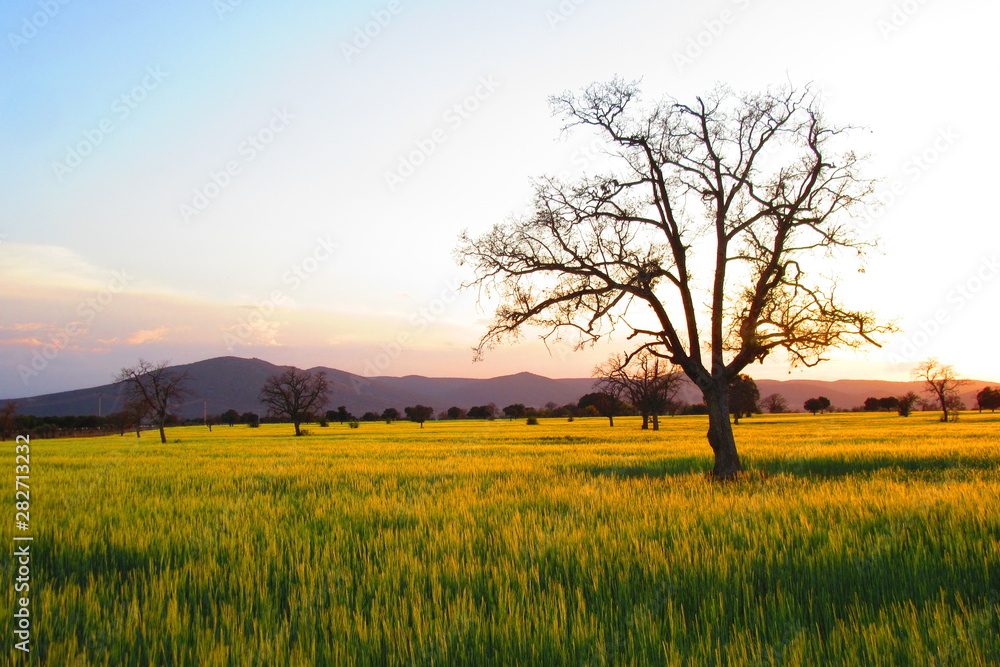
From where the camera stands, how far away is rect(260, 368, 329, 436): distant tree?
208 ft

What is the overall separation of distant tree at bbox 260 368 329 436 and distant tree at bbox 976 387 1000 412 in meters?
128

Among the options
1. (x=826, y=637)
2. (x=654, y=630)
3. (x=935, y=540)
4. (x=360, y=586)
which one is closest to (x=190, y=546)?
(x=360, y=586)

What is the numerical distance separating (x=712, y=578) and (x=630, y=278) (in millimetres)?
10405

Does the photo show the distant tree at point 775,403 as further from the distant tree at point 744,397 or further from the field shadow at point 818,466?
the field shadow at point 818,466

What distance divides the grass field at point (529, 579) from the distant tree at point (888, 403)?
462 feet

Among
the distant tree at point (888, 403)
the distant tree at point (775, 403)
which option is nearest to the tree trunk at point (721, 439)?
the distant tree at point (888, 403)

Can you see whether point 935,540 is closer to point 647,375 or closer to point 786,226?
point 786,226

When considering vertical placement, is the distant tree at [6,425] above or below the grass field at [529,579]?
below

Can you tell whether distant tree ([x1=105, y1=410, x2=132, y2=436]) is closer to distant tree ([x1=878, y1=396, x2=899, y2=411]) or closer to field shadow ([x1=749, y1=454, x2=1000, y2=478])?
field shadow ([x1=749, y1=454, x2=1000, y2=478])

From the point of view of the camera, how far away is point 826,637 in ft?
13.3

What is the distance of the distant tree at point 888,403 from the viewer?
122m

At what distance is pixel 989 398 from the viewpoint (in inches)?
4063

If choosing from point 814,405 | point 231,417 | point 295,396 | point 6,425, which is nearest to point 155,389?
point 295,396

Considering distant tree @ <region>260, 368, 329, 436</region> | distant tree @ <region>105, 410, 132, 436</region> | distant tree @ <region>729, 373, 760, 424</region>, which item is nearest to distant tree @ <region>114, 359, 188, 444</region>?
distant tree @ <region>260, 368, 329, 436</region>
